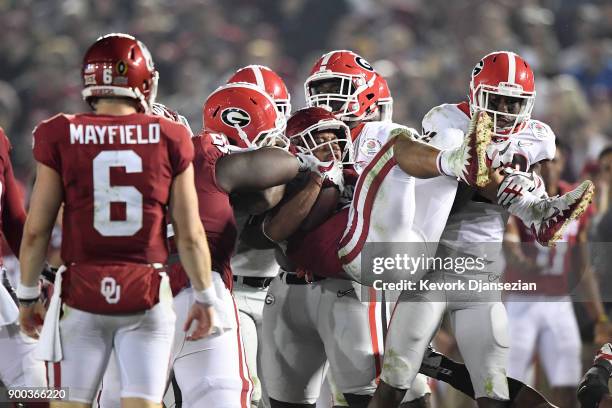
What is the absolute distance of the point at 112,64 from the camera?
388 centimetres

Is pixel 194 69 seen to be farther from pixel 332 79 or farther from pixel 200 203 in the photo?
pixel 200 203

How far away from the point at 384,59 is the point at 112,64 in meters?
7.67

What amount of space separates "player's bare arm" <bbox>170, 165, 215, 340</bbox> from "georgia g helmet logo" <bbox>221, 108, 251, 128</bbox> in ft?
3.18

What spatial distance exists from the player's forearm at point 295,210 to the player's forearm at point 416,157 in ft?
1.36

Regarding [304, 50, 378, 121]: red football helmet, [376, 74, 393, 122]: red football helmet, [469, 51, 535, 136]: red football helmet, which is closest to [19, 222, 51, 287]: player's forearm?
[469, 51, 535, 136]: red football helmet

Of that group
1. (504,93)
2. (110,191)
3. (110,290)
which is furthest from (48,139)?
(504,93)

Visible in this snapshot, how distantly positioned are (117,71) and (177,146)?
1.07 ft

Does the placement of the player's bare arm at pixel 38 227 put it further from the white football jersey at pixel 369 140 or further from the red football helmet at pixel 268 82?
the red football helmet at pixel 268 82

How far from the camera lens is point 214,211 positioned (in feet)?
14.7

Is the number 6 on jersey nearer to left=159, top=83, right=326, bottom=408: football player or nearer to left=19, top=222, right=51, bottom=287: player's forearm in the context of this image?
left=19, top=222, right=51, bottom=287: player's forearm

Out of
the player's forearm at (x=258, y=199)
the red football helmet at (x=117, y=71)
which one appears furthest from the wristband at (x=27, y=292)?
the player's forearm at (x=258, y=199)

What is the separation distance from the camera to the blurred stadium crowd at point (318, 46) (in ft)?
34.4

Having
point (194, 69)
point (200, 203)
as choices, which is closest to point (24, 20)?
point (194, 69)

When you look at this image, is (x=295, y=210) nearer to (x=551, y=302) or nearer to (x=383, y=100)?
(x=383, y=100)
